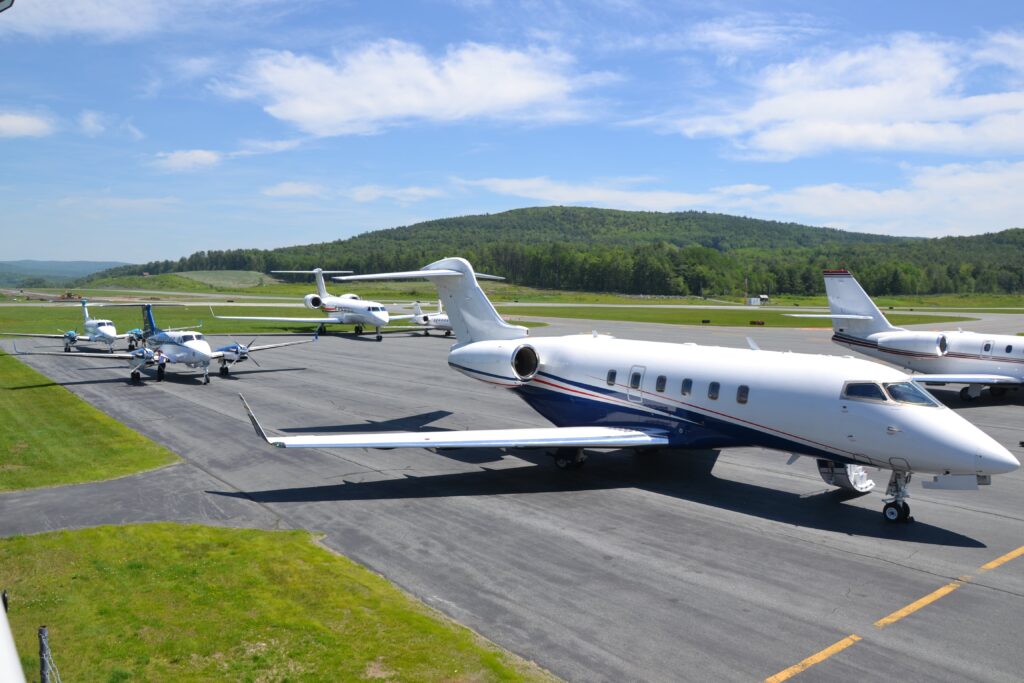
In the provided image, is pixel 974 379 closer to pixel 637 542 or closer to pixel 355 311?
pixel 637 542

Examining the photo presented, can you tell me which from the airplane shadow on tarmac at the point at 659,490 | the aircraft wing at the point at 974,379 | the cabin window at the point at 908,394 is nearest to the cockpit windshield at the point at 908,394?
the cabin window at the point at 908,394

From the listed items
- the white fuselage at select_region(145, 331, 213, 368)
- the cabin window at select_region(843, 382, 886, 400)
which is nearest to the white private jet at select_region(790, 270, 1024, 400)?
the cabin window at select_region(843, 382, 886, 400)

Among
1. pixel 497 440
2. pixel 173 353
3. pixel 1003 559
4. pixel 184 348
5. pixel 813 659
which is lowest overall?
pixel 813 659

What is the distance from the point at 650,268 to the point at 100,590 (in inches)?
6373

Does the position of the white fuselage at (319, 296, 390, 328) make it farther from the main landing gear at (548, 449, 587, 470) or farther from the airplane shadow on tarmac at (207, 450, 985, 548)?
the main landing gear at (548, 449, 587, 470)

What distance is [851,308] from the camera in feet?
102

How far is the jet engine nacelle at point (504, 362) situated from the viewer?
19.7 metres

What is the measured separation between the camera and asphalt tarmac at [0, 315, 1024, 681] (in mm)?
8961

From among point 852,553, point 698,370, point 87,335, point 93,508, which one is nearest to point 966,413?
point 698,370

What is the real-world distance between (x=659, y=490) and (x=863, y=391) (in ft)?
16.0

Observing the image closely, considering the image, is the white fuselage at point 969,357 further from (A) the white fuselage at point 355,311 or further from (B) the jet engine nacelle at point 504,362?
(A) the white fuselage at point 355,311

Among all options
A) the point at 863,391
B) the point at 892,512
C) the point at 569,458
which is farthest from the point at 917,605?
the point at 569,458

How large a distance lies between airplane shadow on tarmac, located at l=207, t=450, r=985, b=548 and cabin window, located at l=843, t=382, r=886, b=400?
247 cm

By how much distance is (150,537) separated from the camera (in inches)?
508
